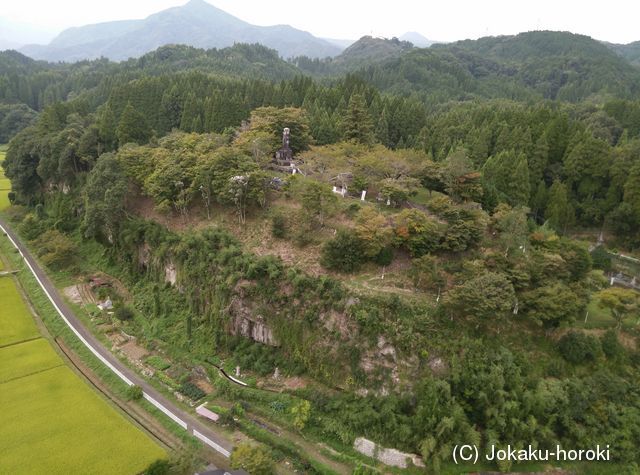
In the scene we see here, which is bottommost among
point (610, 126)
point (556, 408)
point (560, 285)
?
point (556, 408)

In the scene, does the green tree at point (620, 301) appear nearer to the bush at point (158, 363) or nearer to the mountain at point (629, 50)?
the bush at point (158, 363)

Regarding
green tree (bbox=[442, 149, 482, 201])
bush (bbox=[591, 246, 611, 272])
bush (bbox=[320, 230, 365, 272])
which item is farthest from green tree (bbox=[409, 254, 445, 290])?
bush (bbox=[591, 246, 611, 272])

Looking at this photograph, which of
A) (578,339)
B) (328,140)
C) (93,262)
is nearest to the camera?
(578,339)

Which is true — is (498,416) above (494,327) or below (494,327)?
below

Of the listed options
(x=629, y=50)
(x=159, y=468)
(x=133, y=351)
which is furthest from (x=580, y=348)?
(x=629, y=50)

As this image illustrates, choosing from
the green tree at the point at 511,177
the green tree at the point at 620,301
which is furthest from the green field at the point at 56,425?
the green tree at the point at 511,177

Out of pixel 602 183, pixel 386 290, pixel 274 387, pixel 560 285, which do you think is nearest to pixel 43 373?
pixel 274 387

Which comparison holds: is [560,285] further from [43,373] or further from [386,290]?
[43,373]

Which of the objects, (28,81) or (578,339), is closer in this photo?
(578,339)
